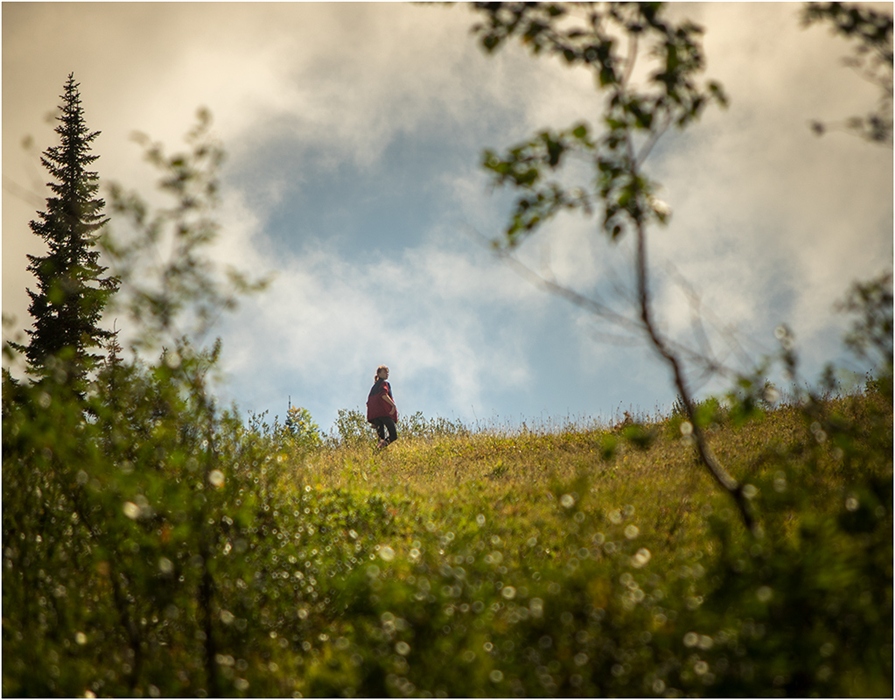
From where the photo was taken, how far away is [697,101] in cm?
378

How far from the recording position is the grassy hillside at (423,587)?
3320mm

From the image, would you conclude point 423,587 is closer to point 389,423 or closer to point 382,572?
point 382,572

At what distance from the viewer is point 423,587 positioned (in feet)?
12.5

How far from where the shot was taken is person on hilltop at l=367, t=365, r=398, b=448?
15.0 metres

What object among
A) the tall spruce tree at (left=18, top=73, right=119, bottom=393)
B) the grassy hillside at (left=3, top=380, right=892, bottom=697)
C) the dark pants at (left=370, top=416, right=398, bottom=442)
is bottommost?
the grassy hillside at (left=3, top=380, right=892, bottom=697)

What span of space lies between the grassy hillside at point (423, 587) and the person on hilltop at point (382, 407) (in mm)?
7426

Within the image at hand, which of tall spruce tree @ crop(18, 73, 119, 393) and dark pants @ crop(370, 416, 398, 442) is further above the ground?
tall spruce tree @ crop(18, 73, 119, 393)

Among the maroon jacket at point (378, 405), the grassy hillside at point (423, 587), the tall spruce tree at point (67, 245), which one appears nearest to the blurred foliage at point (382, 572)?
the grassy hillside at point (423, 587)

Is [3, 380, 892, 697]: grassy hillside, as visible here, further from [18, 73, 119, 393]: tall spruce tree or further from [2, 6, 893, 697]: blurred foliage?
[18, 73, 119, 393]: tall spruce tree

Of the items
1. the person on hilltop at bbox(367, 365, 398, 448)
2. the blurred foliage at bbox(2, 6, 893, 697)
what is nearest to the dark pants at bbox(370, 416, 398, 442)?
the person on hilltop at bbox(367, 365, 398, 448)

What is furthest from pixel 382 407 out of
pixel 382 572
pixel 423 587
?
pixel 423 587

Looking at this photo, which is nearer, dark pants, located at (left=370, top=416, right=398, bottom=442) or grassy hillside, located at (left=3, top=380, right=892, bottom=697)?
grassy hillside, located at (left=3, top=380, right=892, bottom=697)

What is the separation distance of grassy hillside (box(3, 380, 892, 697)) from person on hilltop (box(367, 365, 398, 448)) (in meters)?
7.43

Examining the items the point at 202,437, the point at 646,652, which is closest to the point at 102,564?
the point at 202,437
